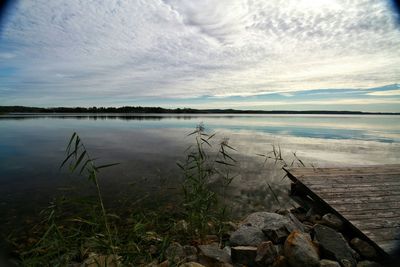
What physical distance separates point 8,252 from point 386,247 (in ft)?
22.4

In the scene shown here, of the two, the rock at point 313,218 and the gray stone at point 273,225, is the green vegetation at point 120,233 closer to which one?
the gray stone at point 273,225

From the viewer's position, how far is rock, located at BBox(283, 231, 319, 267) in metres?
3.29

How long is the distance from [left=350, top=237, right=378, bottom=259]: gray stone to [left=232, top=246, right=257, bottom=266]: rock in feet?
6.02

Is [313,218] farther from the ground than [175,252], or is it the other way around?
[175,252]

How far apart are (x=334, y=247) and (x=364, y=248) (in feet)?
2.10

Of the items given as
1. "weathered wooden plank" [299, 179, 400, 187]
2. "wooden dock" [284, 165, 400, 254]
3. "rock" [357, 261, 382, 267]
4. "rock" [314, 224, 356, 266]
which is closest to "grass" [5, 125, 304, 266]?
"rock" [314, 224, 356, 266]

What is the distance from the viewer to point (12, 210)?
19.2 feet

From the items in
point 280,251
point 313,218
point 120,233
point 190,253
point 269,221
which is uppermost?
point 269,221

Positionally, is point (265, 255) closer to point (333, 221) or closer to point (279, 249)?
point (279, 249)

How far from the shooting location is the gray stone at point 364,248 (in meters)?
3.66

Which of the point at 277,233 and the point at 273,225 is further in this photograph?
the point at 273,225

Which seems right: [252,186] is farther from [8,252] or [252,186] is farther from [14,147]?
[14,147]

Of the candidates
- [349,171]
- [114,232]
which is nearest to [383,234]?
[349,171]

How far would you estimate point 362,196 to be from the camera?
5.52 metres
